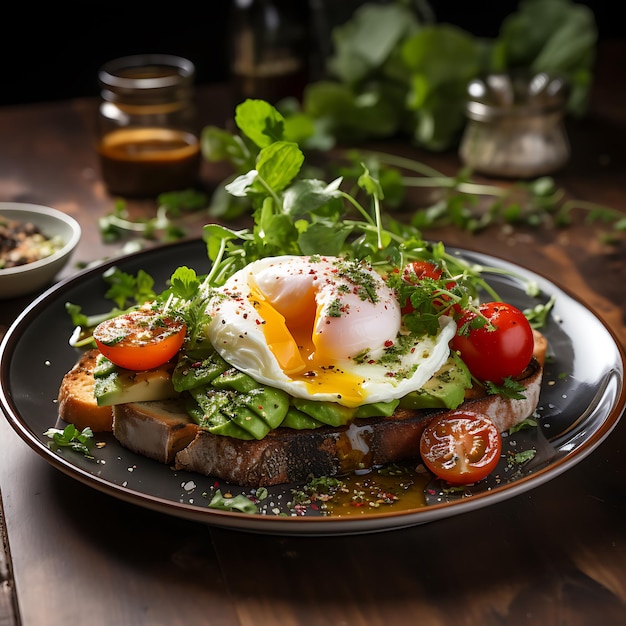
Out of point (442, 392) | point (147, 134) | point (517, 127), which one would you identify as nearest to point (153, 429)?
point (442, 392)

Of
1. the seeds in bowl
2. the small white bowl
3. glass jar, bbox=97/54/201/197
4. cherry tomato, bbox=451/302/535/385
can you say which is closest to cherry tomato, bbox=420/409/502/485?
cherry tomato, bbox=451/302/535/385

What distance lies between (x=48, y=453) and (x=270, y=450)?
543mm

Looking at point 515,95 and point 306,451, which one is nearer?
point 306,451

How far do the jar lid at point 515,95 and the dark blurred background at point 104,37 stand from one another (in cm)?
228

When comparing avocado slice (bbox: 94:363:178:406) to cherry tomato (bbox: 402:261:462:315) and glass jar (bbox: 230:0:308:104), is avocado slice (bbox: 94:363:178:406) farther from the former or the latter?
glass jar (bbox: 230:0:308:104)

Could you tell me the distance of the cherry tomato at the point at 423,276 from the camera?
2619mm

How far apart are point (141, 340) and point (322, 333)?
48 centimetres

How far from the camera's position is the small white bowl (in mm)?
3240

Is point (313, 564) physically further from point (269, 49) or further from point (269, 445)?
point (269, 49)

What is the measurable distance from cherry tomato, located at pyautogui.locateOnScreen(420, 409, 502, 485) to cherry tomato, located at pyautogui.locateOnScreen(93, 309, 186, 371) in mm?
712

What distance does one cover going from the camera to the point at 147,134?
443 cm

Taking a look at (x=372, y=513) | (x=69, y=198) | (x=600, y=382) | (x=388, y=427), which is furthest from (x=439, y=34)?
(x=372, y=513)

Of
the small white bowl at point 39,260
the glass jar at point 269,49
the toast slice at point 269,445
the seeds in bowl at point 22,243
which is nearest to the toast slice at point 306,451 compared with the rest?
the toast slice at point 269,445

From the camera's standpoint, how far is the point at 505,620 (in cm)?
196
